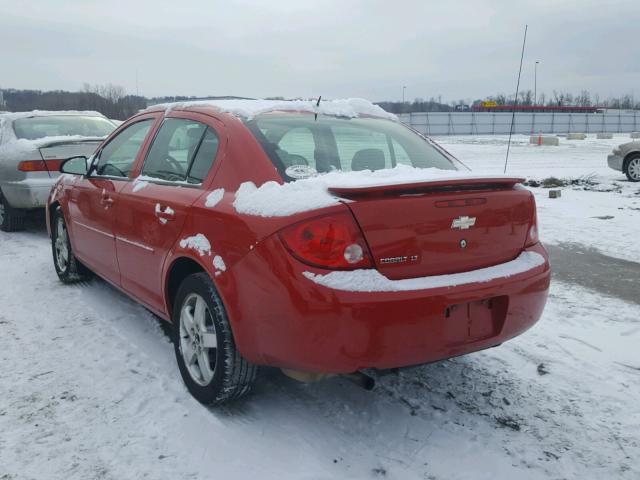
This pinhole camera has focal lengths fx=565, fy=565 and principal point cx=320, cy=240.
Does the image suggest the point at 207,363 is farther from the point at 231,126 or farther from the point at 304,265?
the point at 231,126

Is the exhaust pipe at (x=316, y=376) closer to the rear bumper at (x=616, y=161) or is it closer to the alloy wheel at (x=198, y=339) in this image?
the alloy wheel at (x=198, y=339)

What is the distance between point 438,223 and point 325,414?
1.21 metres

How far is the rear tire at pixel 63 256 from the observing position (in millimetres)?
5246

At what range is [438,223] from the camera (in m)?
2.60

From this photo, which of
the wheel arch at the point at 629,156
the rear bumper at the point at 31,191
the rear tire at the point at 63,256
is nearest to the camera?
the rear tire at the point at 63,256

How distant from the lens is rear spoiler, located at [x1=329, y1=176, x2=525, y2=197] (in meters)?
2.50

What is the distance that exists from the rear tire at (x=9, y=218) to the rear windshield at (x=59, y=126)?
3.26ft

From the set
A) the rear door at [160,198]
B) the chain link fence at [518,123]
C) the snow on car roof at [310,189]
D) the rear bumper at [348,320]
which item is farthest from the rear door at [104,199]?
the chain link fence at [518,123]

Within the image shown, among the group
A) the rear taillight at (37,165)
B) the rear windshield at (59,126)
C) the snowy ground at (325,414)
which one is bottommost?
the snowy ground at (325,414)

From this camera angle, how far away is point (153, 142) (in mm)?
3840

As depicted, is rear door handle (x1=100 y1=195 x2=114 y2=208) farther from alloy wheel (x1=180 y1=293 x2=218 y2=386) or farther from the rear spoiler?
the rear spoiler

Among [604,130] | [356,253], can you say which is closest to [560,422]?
[356,253]

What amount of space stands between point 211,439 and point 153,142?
Answer: 2042 mm

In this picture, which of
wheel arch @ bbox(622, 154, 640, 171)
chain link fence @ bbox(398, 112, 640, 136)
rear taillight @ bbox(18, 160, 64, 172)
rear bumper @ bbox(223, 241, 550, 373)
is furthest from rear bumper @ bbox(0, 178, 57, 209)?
chain link fence @ bbox(398, 112, 640, 136)
